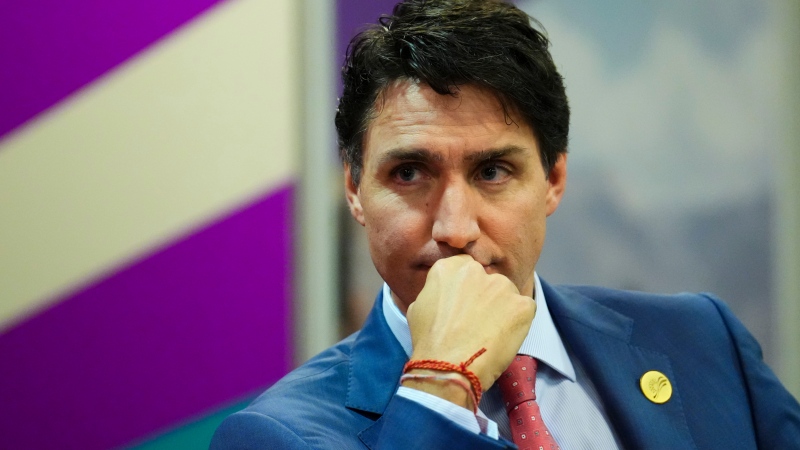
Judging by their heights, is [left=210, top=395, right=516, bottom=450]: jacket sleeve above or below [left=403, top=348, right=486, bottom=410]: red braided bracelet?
below

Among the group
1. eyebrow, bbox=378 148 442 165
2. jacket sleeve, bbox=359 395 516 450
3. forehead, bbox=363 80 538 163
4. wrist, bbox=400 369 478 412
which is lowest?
jacket sleeve, bbox=359 395 516 450

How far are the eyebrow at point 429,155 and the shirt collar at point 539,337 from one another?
280mm

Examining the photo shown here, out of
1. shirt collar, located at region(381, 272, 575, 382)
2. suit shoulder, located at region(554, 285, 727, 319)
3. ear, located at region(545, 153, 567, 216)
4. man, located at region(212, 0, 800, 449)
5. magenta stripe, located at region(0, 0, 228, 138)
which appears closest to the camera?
man, located at region(212, 0, 800, 449)

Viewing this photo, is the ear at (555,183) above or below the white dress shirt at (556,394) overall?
above

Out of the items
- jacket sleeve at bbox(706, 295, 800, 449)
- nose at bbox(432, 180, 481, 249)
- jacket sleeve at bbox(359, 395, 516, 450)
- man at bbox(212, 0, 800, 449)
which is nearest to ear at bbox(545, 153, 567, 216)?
man at bbox(212, 0, 800, 449)

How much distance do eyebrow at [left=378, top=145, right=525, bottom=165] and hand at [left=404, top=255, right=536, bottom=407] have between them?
6.7 inches

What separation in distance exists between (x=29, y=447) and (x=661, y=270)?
197 centimetres

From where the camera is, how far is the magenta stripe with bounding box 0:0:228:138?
101 inches

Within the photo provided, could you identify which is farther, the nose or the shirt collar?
the shirt collar

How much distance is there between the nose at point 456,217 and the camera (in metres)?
1.50

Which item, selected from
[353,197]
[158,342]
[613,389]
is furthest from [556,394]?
[158,342]

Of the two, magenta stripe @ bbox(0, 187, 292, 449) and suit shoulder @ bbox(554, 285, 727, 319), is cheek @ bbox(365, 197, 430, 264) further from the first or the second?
magenta stripe @ bbox(0, 187, 292, 449)

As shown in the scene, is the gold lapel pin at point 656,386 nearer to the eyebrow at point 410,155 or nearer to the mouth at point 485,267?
the mouth at point 485,267

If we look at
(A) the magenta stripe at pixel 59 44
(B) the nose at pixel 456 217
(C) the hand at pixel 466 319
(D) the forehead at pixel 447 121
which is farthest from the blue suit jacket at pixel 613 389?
(A) the magenta stripe at pixel 59 44
